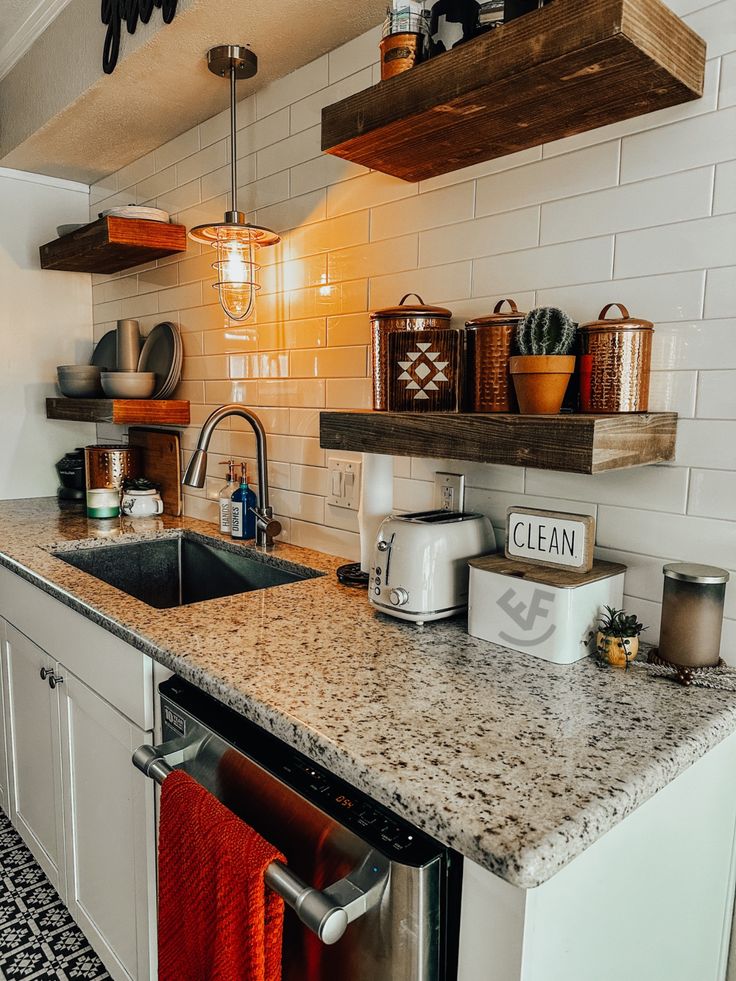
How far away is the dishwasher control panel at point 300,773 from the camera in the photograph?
832 mm

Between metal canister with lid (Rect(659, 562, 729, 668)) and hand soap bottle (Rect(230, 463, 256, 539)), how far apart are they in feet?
4.10

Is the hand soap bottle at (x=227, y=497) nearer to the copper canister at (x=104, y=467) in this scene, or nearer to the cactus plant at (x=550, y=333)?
the copper canister at (x=104, y=467)

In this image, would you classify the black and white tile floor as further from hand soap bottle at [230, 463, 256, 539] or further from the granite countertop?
hand soap bottle at [230, 463, 256, 539]

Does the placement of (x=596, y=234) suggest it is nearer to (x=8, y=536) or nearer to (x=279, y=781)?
(x=279, y=781)

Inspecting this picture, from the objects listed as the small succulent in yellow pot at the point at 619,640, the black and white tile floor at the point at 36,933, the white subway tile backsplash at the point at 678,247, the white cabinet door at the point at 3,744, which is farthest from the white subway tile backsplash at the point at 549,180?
the black and white tile floor at the point at 36,933

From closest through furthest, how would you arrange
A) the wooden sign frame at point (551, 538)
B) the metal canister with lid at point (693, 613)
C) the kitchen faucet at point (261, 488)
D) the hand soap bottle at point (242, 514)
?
the metal canister with lid at point (693, 613) → the wooden sign frame at point (551, 538) → the kitchen faucet at point (261, 488) → the hand soap bottle at point (242, 514)

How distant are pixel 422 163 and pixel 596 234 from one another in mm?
400

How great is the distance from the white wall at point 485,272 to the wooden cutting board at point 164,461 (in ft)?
0.26

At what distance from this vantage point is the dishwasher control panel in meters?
0.83

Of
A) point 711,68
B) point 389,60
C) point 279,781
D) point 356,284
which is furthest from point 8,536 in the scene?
point 711,68

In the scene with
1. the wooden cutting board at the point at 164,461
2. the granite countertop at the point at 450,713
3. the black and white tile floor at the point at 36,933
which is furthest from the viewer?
the wooden cutting board at the point at 164,461

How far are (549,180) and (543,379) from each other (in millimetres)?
450

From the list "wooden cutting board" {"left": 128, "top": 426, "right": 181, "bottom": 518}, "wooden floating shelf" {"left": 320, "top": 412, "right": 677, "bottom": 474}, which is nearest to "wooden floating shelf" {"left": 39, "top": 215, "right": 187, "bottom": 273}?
"wooden cutting board" {"left": 128, "top": 426, "right": 181, "bottom": 518}

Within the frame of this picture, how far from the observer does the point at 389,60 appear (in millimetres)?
1229
